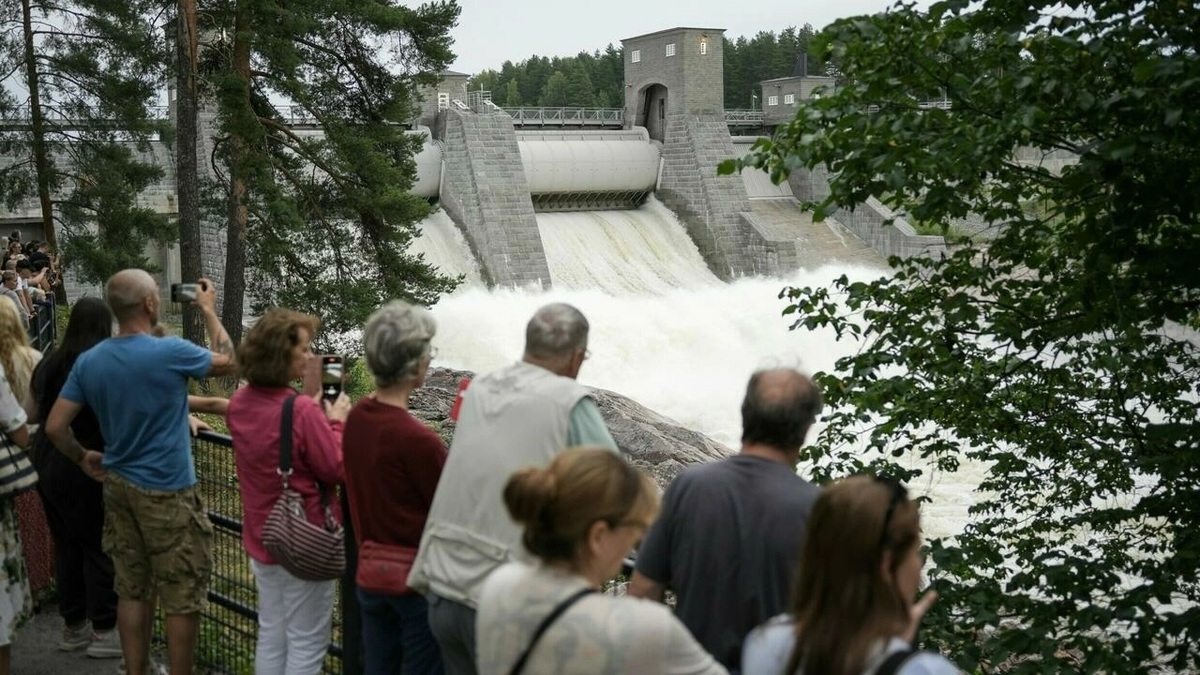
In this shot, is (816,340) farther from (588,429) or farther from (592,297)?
(588,429)

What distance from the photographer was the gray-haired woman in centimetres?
345

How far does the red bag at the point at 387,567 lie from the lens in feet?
11.4

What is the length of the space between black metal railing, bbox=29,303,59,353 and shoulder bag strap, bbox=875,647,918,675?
10464mm

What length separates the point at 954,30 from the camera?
5.38 m

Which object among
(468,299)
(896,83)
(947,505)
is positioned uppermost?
(896,83)

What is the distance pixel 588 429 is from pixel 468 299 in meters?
23.3

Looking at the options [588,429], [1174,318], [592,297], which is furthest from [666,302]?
[588,429]

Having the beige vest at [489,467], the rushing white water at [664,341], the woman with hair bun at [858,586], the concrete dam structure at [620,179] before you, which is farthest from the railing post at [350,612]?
the concrete dam structure at [620,179]

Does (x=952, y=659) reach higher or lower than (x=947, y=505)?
higher

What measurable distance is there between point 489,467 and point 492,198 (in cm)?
2536

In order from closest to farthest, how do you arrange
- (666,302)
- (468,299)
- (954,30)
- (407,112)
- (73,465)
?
(73,465), (954,30), (407,112), (468,299), (666,302)

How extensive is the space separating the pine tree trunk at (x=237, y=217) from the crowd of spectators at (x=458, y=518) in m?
13.0

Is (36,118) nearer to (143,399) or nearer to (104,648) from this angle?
(104,648)

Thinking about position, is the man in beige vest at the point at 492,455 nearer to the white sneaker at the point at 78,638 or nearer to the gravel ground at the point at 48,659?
the gravel ground at the point at 48,659
